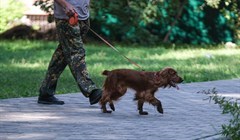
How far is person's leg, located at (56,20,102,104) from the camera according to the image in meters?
10.1

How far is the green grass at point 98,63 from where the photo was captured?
13.7 meters

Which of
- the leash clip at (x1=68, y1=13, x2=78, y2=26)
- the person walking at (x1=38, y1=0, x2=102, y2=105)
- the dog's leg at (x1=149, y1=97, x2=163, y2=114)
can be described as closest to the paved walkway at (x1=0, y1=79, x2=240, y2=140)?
the dog's leg at (x1=149, y1=97, x2=163, y2=114)

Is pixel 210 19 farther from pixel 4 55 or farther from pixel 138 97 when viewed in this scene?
pixel 138 97

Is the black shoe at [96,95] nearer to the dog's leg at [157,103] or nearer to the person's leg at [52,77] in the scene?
the person's leg at [52,77]

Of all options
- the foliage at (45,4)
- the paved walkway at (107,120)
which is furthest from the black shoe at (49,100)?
the foliage at (45,4)

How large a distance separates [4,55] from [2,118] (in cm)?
1122

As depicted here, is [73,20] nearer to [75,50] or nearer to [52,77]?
[75,50]

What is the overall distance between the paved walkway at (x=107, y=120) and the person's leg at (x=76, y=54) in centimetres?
28

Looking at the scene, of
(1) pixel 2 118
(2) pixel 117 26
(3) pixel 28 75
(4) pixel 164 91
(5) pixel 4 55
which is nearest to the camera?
(1) pixel 2 118

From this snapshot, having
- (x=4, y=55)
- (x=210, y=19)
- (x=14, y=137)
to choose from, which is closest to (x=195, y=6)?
(x=210, y=19)

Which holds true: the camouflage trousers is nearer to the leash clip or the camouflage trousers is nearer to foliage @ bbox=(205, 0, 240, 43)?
the leash clip

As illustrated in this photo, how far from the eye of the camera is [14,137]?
7.96 metres

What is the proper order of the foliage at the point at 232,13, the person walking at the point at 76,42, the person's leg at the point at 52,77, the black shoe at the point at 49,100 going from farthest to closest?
the foliage at the point at 232,13 → the black shoe at the point at 49,100 → the person's leg at the point at 52,77 → the person walking at the point at 76,42

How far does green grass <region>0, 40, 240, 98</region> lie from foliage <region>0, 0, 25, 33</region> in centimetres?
70
